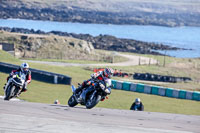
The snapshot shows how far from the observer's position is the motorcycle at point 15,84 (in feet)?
52.4

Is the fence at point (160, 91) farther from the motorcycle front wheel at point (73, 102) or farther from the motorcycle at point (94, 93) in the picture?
the motorcycle at point (94, 93)

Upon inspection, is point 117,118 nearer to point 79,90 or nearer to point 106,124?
point 106,124

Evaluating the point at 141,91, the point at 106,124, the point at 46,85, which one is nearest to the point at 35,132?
the point at 106,124

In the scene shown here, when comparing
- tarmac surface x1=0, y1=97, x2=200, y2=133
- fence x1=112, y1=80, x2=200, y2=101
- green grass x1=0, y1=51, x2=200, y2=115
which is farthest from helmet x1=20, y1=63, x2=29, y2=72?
fence x1=112, y1=80, x2=200, y2=101

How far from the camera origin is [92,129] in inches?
406

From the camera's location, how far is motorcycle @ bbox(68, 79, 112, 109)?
15133 millimetres

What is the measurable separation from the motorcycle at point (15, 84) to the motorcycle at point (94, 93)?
2043 mm

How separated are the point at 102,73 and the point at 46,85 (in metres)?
16.2

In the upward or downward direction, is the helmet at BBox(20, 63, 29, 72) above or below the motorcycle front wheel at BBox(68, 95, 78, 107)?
above

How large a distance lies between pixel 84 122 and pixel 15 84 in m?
5.30

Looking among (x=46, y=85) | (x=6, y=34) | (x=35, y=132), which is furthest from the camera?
(x=6, y=34)

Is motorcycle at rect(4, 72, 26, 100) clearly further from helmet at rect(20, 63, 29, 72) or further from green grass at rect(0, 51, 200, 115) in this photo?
green grass at rect(0, 51, 200, 115)

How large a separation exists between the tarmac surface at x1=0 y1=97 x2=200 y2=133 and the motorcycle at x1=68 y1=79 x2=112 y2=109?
0.89 metres

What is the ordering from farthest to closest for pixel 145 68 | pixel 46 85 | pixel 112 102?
pixel 145 68 → pixel 46 85 → pixel 112 102
